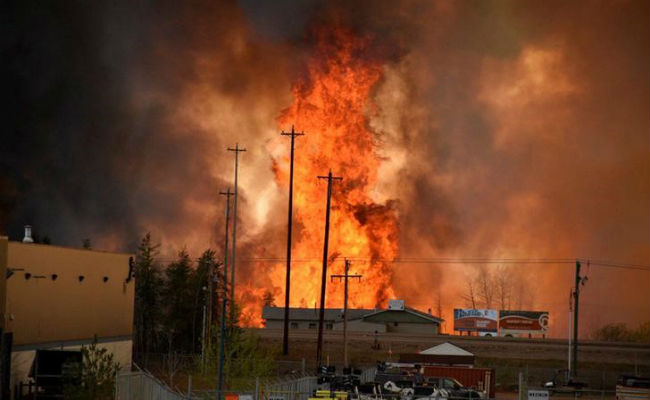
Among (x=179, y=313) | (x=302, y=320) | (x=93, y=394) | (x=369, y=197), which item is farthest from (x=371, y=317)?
(x=93, y=394)

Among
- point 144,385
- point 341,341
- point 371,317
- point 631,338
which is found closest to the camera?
point 144,385

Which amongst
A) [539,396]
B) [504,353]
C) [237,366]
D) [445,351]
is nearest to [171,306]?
[504,353]

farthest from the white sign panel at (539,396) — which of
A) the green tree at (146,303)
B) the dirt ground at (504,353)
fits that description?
the green tree at (146,303)

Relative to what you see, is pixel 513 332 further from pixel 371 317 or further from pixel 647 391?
pixel 647 391

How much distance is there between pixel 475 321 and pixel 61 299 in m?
85.0

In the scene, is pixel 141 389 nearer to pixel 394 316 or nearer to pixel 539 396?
pixel 539 396

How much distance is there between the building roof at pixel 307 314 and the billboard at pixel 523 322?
18486 millimetres

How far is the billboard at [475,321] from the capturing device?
131 m

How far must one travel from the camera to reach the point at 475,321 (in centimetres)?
13188

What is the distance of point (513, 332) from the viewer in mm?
126812

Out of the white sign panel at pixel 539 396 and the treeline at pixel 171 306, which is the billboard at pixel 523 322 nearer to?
the treeline at pixel 171 306

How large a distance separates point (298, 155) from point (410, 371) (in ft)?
194

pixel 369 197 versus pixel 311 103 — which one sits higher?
pixel 311 103

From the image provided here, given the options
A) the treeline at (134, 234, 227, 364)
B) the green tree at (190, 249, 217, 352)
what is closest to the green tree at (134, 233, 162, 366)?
the treeline at (134, 234, 227, 364)
